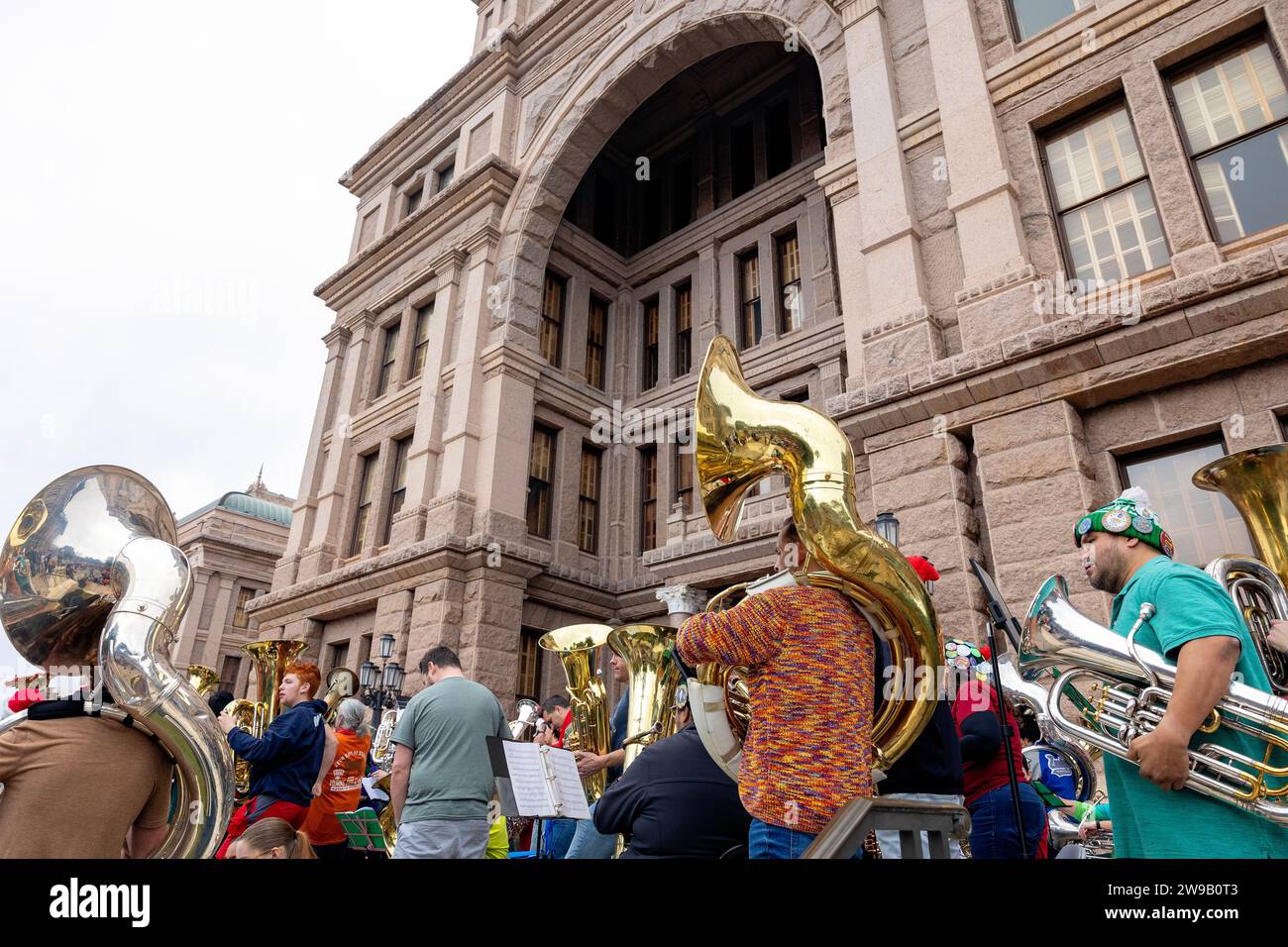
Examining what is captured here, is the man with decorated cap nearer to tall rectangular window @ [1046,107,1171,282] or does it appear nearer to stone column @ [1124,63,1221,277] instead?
stone column @ [1124,63,1221,277]

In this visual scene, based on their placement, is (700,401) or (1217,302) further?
(1217,302)

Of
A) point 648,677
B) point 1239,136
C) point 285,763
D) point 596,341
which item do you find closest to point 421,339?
point 596,341

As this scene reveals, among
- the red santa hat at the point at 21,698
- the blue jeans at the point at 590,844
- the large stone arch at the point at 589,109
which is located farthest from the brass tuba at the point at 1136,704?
the large stone arch at the point at 589,109

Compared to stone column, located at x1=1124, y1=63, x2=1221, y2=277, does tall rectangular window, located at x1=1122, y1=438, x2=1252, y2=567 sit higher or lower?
lower

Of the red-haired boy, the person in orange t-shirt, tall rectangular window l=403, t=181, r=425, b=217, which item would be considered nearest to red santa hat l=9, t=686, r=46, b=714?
the red-haired boy

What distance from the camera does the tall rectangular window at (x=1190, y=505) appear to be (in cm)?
610

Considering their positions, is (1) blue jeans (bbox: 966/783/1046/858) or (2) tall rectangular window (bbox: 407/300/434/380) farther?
(2) tall rectangular window (bbox: 407/300/434/380)

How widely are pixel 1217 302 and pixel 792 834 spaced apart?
Result: 20.7ft

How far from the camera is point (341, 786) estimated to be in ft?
16.6

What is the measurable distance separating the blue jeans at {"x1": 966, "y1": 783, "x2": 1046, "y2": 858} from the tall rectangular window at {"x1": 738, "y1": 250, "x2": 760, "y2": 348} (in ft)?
40.0

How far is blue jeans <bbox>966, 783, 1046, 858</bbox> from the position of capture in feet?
11.5

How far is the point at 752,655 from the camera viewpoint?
240cm
